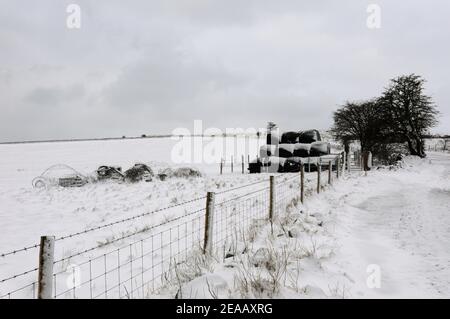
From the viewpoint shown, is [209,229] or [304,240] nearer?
[209,229]

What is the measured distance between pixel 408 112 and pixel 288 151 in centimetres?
→ 1464

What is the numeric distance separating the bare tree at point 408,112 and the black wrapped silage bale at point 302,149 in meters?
11.4

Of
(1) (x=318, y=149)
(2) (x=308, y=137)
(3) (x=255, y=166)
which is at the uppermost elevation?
(2) (x=308, y=137)

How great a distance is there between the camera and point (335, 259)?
20.0 ft

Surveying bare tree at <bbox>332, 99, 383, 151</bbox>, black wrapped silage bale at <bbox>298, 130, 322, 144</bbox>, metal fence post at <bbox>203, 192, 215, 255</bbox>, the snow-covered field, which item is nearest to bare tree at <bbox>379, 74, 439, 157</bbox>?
bare tree at <bbox>332, 99, 383, 151</bbox>

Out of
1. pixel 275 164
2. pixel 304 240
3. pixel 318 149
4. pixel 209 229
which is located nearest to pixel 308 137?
pixel 318 149

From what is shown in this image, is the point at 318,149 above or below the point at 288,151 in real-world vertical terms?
above

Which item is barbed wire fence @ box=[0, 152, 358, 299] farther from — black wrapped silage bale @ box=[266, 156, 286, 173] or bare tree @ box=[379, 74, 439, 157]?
bare tree @ box=[379, 74, 439, 157]

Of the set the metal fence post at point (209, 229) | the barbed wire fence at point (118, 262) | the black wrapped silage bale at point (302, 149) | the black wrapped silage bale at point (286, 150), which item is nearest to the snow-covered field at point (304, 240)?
the barbed wire fence at point (118, 262)

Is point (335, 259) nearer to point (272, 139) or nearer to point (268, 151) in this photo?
point (268, 151)

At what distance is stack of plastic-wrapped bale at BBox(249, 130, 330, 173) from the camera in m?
28.1

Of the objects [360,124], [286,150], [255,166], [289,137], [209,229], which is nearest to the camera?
[209,229]

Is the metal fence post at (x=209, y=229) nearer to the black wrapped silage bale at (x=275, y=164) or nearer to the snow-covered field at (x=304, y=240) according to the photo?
the snow-covered field at (x=304, y=240)
